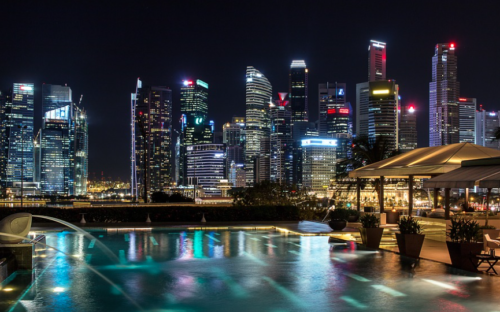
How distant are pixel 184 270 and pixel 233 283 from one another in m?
2.09

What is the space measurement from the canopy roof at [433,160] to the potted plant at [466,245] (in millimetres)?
6702

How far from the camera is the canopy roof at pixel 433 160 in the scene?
60.8 ft

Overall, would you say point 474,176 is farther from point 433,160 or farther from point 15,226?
point 15,226

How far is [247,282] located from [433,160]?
11244mm

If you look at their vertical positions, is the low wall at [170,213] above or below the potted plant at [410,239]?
below

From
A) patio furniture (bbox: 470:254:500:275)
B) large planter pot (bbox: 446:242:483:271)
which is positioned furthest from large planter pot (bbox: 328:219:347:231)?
patio furniture (bbox: 470:254:500:275)

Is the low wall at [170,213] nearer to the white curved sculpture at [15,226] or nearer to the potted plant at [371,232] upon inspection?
the potted plant at [371,232]

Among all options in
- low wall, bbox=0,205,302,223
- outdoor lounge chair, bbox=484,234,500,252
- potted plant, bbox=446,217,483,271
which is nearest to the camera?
potted plant, bbox=446,217,483,271

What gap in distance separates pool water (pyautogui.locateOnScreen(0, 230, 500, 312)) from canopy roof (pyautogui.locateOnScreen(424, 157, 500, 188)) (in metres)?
2.72

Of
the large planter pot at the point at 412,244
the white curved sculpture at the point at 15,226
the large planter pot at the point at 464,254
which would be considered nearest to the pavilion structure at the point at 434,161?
the large planter pot at the point at 412,244

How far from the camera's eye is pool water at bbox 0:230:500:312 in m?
8.63

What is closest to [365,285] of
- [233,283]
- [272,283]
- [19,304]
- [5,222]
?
[272,283]

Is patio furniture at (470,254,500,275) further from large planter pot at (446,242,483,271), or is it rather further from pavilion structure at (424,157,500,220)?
pavilion structure at (424,157,500,220)

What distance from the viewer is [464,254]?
1185cm
